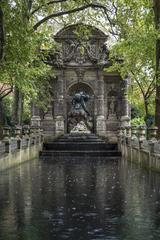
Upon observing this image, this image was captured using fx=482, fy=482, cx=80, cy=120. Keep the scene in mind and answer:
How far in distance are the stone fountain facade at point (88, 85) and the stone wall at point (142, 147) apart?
6843mm

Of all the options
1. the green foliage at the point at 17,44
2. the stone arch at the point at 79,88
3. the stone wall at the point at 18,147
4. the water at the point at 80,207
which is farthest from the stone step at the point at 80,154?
the water at the point at 80,207

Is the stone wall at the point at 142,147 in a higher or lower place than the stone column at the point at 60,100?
lower

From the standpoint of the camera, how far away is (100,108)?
3747 cm

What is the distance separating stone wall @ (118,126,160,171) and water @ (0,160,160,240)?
8.03 ft

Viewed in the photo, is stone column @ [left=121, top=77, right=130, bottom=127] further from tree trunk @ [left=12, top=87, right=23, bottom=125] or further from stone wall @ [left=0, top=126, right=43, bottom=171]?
tree trunk @ [left=12, top=87, right=23, bottom=125]

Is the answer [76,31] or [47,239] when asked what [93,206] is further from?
[76,31]

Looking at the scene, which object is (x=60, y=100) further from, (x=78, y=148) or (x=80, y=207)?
(x=80, y=207)

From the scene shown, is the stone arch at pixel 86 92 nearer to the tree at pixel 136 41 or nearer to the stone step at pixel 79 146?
the tree at pixel 136 41

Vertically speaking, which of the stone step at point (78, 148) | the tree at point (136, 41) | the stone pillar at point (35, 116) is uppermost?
the tree at point (136, 41)

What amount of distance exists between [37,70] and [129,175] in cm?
951

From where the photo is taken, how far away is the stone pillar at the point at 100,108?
121ft

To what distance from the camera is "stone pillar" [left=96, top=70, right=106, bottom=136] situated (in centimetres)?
3675

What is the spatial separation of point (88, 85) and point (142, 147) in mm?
16688

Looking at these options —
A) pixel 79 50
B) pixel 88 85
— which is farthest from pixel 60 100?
pixel 79 50
